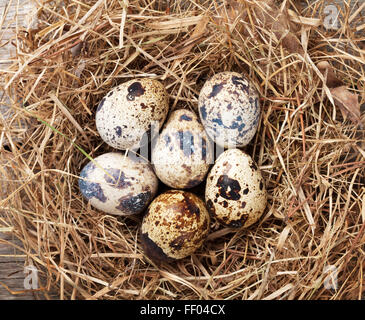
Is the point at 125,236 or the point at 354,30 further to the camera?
the point at 125,236

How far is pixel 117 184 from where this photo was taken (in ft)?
4.52

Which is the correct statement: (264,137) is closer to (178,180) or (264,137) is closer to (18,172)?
(178,180)

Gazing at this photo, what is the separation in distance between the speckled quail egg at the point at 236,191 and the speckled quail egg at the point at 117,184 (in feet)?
0.77

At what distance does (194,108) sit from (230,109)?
22 cm

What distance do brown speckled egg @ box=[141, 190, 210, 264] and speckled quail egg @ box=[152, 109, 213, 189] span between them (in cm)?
6

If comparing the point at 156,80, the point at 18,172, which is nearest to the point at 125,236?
the point at 18,172

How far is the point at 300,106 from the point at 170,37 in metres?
0.53

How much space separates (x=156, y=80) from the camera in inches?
56.6

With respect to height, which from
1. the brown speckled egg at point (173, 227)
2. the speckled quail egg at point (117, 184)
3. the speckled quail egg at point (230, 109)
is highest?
the speckled quail egg at point (230, 109)

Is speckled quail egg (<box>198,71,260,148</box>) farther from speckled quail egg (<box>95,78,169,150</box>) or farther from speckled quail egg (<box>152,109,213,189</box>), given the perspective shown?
speckled quail egg (<box>95,78,169,150</box>)

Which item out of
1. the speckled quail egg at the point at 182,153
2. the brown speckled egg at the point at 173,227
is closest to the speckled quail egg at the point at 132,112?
the speckled quail egg at the point at 182,153

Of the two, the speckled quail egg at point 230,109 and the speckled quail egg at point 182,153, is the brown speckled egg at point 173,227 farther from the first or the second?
the speckled quail egg at point 230,109

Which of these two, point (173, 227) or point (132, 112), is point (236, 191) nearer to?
point (173, 227)

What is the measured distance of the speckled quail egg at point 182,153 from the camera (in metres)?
1.37
